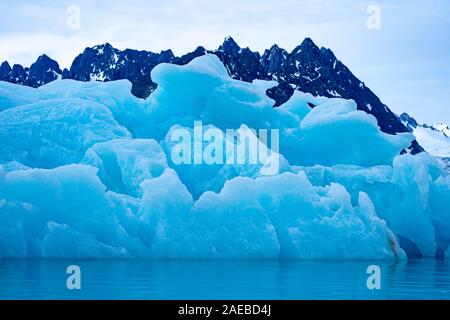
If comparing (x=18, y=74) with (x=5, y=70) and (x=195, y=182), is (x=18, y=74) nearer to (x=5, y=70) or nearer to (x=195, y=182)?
(x=5, y=70)

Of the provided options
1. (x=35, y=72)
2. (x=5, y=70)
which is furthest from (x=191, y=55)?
(x=5, y=70)

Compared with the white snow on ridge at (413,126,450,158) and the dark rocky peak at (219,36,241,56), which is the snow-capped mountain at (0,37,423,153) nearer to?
the dark rocky peak at (219,36,241,56)

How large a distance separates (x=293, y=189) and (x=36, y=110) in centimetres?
755

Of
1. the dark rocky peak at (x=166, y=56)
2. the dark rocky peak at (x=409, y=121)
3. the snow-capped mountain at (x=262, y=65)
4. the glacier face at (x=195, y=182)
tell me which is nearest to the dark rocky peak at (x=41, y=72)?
the snow-capped mountain at (x=262, y=65)

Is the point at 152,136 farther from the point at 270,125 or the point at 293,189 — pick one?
the point at 293,189

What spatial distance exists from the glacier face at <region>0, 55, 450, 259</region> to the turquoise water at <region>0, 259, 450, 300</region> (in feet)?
3.20

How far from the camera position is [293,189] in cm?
1867

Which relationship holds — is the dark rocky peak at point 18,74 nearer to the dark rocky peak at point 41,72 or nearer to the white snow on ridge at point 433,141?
the dark rocky peak at point 41,72

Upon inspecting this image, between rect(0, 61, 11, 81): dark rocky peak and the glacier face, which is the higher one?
rect(0, 61, 11, 81): dark rocky peak

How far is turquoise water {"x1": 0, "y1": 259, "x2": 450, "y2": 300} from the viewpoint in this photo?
1044 cm

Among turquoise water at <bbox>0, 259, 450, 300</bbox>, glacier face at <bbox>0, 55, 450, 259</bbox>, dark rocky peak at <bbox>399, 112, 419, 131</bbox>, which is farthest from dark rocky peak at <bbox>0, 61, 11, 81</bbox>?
dark rocky peak at <bbox>399, 112, 419, 131</bbox>

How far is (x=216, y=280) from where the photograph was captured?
12.6m

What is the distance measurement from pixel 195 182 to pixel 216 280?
27.1ft

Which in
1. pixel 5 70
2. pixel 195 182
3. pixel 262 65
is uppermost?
pixel 5 70
